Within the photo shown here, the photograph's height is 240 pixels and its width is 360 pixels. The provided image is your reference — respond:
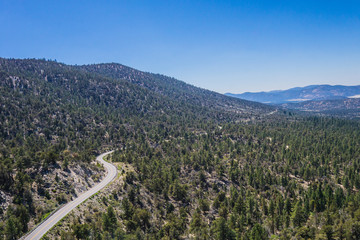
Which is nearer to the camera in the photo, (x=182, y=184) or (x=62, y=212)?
(x=62, y=212)

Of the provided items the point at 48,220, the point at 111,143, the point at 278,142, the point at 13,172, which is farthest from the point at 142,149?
the point at 278,142

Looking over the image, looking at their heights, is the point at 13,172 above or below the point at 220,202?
above

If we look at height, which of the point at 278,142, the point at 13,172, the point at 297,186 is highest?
the point at 13,172

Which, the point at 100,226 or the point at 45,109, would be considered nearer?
the point at 100,226

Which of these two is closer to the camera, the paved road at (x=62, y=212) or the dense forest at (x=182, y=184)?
the paved road at (x=62, y=212)

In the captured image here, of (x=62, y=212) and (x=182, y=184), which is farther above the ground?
(x=62, y=212)

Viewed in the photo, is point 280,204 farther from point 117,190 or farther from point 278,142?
point 278,142

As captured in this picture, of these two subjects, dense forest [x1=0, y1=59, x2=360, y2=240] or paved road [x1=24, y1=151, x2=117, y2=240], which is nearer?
paved road [x1=24, y1=151, x2=117, y2=240]

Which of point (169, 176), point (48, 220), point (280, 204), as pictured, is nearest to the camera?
point (48, 220)

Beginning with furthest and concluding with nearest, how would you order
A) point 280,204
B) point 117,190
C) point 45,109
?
point 45,109, point 280,204, point 117,190
